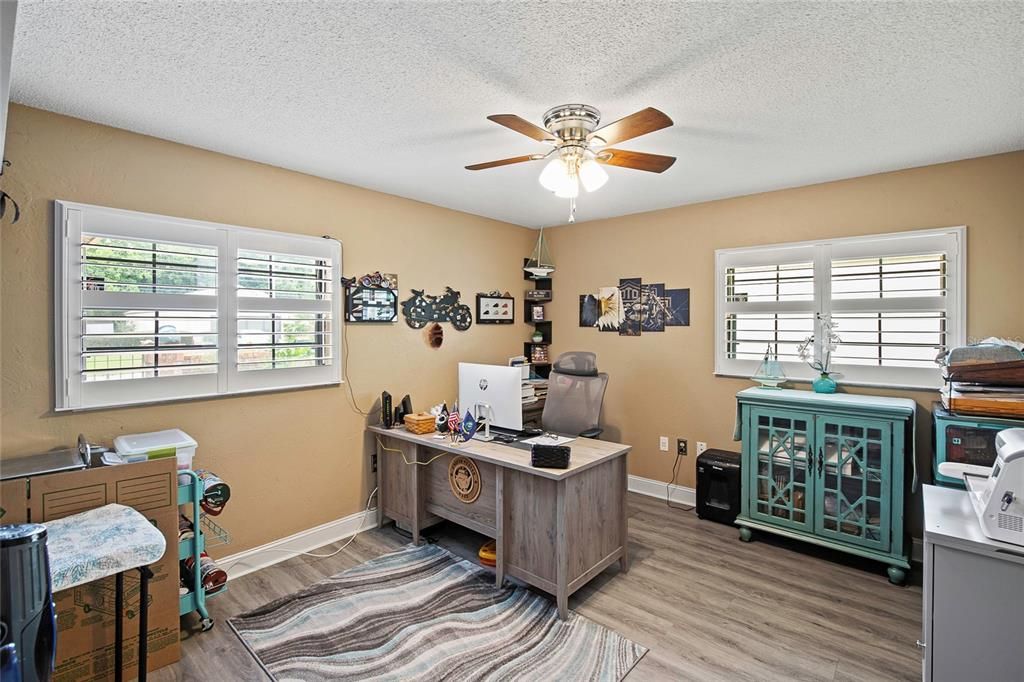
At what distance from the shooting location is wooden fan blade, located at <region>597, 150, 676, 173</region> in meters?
2.14

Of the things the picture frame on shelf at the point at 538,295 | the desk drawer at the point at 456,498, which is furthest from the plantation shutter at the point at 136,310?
the picture frame on shelf at the point at 538,295

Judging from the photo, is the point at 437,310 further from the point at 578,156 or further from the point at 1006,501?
the point at 1006,501

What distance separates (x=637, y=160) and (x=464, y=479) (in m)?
2.10

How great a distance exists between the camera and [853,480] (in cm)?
295

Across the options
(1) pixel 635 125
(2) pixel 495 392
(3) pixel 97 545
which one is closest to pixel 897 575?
(2) pixel 495 392

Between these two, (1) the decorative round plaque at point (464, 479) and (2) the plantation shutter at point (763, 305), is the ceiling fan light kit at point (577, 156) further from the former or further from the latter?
(2) the plantation shutter at point (763, 305)

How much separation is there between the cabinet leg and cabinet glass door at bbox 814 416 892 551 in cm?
11

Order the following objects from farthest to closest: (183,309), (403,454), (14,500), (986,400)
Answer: (403,454)
(183,309)
(986,400)
(14,500)

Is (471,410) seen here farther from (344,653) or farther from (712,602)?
(712,602)

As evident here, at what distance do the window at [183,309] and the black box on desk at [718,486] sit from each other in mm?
2824

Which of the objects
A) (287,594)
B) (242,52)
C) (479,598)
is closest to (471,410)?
(479,598)

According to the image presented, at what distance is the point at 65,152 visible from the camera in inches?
90.3

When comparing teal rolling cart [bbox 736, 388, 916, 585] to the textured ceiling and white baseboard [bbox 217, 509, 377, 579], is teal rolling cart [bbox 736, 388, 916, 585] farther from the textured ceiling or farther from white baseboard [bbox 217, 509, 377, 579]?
white baseboard [bbox 217, 509, 377, 579]

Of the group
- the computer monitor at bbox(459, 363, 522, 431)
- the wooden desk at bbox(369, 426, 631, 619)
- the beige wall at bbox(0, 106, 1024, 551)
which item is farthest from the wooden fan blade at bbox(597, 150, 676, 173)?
the beige wall at bbox(0, 106, 1024, 551)
